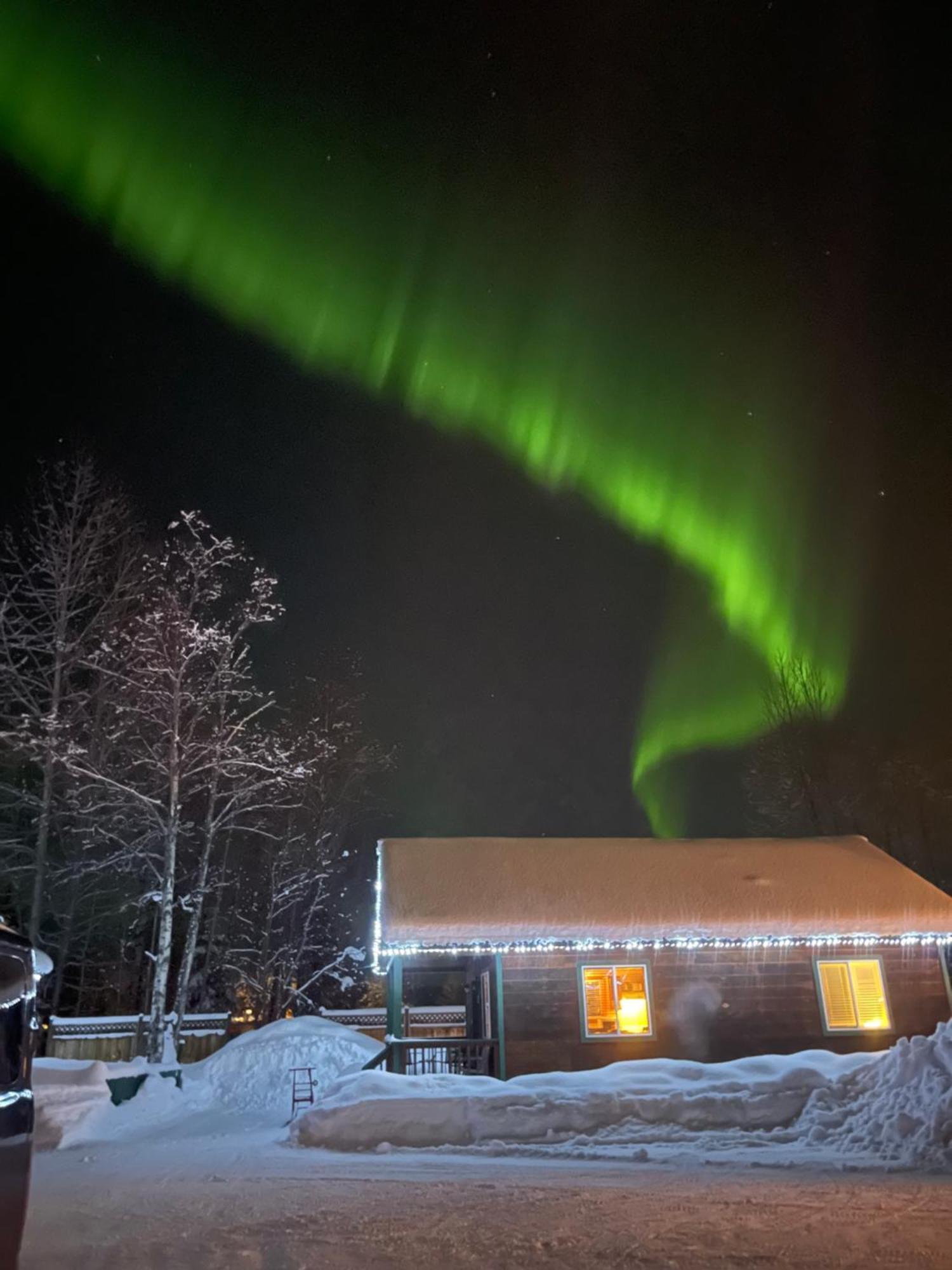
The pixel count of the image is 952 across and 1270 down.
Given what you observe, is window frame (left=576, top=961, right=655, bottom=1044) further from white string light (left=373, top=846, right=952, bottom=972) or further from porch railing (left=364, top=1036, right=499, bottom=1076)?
porch railing (left=364, top=1036, right=499, bottom=1076)

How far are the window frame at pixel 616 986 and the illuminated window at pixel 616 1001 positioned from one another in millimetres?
11

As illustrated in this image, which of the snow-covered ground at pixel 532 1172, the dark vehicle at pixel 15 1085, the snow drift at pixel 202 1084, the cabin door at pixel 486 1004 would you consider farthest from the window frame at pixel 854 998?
the dark vehicle at pixel 15 1085

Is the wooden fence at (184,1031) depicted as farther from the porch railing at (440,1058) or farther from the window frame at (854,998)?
the window frame at (854,998)

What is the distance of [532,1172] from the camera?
866 cm

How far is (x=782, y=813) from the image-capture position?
37438mm

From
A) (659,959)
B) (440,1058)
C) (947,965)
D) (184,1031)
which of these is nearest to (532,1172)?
(659,959)

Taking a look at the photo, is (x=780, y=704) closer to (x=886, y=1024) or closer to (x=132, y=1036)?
(x=886, y=1024)

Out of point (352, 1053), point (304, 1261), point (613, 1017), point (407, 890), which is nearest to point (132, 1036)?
point (352, 1053)

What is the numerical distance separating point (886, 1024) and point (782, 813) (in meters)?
22.7

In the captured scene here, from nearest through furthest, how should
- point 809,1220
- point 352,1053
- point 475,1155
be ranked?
point 809,1220
point 475,1155
point 352,1053

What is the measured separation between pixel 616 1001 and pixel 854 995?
4152 mm

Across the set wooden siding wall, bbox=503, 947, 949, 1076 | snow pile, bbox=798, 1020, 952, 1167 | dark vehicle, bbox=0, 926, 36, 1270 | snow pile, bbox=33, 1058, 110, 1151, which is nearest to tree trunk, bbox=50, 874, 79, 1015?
snow pile, bbox=33, 1058, 110, 1151

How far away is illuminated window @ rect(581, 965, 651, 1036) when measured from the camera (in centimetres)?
1515

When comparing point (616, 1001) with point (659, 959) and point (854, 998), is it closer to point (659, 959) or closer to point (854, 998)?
point (659, 959)
